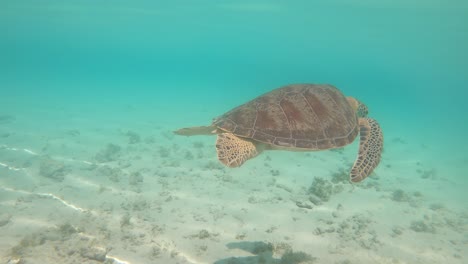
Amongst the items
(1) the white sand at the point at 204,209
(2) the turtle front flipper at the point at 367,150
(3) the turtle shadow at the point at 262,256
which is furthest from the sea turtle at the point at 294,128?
(1) the white sand at the point at 204,209

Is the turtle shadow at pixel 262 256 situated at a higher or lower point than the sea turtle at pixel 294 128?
lower

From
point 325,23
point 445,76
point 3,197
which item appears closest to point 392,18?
point 325,23

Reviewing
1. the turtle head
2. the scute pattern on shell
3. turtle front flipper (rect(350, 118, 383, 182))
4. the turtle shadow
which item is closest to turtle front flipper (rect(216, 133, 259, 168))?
the scute pattern on shell

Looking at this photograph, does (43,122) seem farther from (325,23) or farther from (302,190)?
(325,23)

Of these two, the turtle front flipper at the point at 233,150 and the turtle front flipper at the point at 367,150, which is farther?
the turtle front flipper at the point at 367,150

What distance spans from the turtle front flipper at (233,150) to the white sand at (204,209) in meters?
2.51

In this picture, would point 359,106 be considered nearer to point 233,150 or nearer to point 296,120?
point 296,120

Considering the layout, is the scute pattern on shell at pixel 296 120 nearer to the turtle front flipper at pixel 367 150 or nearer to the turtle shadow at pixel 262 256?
the turtle front flipper at pixel 367 150

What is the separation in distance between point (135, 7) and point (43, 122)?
104 ft

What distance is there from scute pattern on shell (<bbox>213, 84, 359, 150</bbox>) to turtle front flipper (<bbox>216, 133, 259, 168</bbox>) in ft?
0.57

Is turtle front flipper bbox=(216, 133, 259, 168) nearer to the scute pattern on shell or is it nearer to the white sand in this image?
the scute pattern on shell

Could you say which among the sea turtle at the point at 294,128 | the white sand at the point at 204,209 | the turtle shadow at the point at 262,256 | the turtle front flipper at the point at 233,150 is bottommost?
the white sand at the point at 204,209

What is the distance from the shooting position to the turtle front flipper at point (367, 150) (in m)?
4.95

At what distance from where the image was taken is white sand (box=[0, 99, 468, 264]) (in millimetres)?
6180
